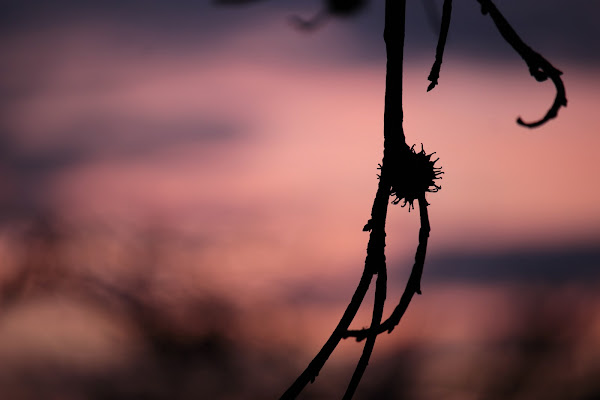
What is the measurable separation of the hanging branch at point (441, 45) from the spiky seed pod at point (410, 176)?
26cm

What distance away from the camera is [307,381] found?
1980mm

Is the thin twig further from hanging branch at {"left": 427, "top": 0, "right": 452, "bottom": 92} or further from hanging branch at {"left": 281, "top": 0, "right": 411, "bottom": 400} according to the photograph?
hanging branch at {"left": 427, "top": 0, "right": 452, "bottom": 92}

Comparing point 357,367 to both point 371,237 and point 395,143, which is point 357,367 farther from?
point 395,143

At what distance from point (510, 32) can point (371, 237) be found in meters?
0.75

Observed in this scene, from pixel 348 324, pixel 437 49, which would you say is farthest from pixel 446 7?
pixel 348 324

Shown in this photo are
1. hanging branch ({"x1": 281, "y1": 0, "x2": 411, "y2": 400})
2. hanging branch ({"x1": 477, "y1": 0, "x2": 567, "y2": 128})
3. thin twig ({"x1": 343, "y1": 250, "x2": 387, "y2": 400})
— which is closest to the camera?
hanging branch ({"x1": 477, "y1": 0, "x2": 567, "y2": 128})

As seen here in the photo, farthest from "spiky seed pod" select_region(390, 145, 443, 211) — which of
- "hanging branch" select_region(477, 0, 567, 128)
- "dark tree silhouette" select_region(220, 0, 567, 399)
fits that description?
"hanging branch" select_region(477, 0, 567, 128)

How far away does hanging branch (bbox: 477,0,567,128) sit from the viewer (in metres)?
1.97

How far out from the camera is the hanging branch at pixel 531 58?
1.97 m

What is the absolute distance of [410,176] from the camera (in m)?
2.48

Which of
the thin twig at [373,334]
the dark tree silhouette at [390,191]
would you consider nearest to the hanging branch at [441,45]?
the dark tree silhouette at [390,191]

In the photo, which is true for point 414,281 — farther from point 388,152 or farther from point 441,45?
point 441,45

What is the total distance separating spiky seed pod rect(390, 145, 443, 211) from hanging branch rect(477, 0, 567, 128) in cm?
52

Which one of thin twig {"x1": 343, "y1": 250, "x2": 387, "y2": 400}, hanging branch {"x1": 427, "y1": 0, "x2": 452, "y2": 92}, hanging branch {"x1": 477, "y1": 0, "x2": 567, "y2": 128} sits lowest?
thin twig {"x1": 343, "y1": 250, "x2": 387, "y2": 400}
